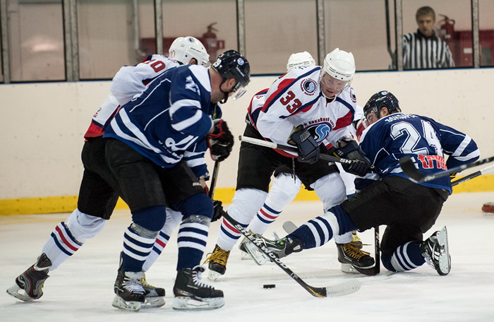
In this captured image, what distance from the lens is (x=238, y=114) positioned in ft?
25.3

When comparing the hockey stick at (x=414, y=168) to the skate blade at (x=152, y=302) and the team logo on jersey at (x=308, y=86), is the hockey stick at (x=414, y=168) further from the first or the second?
the skate blade at (x=152, y=302)

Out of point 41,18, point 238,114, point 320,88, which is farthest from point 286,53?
point 320,88

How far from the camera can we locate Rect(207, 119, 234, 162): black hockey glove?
2.91 metres

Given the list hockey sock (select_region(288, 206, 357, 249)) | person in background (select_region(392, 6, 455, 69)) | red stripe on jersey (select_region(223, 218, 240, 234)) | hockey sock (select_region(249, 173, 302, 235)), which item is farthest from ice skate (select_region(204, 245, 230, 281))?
person in background (select_region(392, 6, 455, 69))

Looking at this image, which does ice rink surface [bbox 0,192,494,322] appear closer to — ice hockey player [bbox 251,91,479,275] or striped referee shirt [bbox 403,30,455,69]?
ice hockey player [bbox 251,91,479,275]

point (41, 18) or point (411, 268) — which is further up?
point (41, 18)

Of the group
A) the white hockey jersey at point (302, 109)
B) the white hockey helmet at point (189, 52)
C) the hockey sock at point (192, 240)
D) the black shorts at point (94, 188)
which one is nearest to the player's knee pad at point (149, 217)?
the hockey sock at point (192, 240)

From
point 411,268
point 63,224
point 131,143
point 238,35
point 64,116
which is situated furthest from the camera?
point 238,35

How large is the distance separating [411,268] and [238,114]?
4312 millimetres

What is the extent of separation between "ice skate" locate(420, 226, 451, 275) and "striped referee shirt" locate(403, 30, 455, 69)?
5.04 meters

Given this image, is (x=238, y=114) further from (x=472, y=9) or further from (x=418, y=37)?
(x=472, y=9)

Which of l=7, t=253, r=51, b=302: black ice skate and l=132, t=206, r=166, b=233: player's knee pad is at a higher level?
l=132, t=206, r=166, b=233: player's knee pad

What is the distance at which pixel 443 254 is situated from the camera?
3408 millimetres

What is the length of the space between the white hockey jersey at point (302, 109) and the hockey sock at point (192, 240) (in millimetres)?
840
